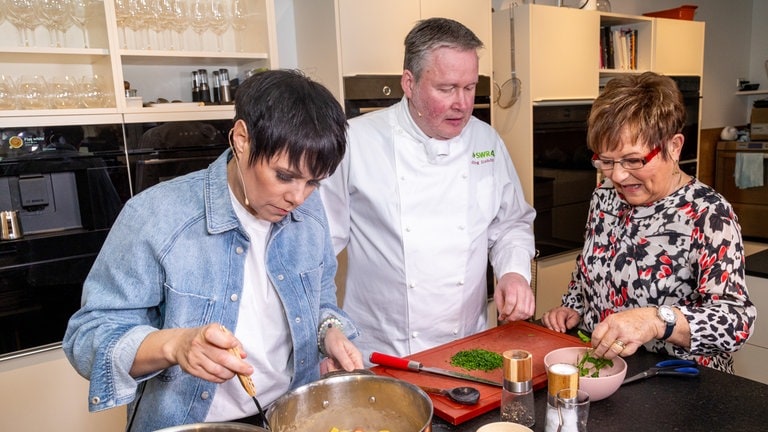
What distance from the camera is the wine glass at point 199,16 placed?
248 centimetres

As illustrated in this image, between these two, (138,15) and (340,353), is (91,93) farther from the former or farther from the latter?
(340,353)

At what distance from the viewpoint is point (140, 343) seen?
0.92 metres

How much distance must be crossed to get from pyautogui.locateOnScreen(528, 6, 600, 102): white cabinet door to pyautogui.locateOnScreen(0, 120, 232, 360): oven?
196 cm

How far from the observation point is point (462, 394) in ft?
3.55

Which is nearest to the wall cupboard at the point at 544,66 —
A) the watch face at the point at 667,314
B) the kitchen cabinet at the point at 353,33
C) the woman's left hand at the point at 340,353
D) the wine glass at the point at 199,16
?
the kitchen cabinet at the point at 353,33

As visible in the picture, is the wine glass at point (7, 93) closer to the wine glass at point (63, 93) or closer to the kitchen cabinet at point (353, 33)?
the wine glass at point (63, 93)

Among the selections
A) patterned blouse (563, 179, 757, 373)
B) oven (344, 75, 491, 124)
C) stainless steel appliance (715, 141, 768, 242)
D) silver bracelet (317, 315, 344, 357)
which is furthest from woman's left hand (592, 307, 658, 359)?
stainless steel appliance (715, 141, 768, 242)

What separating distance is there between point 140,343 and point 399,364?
0.54m

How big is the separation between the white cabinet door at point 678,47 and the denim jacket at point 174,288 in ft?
11.9

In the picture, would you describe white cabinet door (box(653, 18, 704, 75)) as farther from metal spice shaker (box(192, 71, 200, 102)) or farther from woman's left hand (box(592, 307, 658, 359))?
woman's left hand (box(592, 307, 658, 359))

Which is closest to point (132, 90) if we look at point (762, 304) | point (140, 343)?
point (140, 343)

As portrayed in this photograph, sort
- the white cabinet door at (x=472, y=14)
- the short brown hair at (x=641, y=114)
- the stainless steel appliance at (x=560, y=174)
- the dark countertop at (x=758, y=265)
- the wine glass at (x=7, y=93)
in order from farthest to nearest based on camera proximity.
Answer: the stainless steel appliance at (x=560, y=174) → the white cabinet door at (x=472, y=14) → the dark countertop at (x=758, y=265) → the wine glass at (x=7, y=93) → the short brown hair at (x=641, y=114)

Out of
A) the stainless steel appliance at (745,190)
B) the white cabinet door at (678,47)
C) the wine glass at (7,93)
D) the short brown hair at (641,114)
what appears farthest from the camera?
the stainless steel appliance at (745,190)

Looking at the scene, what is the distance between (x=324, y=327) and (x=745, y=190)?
16.1 feet
